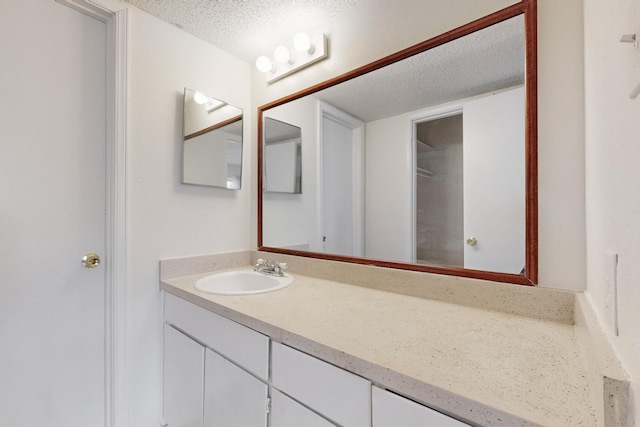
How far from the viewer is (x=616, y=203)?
0.48 meters

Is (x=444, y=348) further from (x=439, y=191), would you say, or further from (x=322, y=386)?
(x=439, y=191)

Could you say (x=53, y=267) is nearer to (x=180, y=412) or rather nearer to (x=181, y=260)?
(x=181, y=260)

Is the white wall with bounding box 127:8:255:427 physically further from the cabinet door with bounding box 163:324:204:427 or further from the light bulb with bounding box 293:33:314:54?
the light bulb with bounding box 293:33:314:54

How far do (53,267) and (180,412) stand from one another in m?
0.85

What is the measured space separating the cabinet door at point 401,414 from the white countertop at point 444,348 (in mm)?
18

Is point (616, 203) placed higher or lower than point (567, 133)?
lower

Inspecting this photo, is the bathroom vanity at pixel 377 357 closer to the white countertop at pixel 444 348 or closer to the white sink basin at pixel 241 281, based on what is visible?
the white countertop at pixel 444 348

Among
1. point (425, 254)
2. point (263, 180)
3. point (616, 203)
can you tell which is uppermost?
point (263, 180)

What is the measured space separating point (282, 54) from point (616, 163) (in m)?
1.53

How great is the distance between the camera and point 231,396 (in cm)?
102

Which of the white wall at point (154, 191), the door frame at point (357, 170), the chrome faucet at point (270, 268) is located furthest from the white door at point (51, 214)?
the door frame at point (357, 170)

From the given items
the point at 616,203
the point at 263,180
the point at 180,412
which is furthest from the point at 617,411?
the point at 263,180

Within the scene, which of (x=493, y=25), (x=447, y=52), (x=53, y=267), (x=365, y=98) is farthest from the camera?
(x=365, y=98)

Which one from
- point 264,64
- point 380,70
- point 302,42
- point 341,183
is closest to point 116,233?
point 341,183
